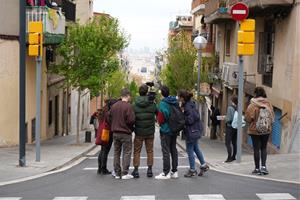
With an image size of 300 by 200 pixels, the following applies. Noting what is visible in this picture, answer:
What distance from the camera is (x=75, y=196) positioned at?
9.76 meters

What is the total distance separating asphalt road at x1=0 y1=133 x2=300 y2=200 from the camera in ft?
31.6

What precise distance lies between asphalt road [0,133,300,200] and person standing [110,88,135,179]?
0.30 metres

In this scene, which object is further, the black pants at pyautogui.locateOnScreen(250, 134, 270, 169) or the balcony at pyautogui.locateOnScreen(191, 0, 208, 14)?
the balcony at pyautogui.locateOnScreen(191, 0, 208, 14)

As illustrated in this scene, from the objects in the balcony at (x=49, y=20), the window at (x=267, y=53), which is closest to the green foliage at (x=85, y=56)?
the balcony at (x=49, y=20)

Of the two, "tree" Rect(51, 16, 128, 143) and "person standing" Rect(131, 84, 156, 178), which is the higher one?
"tree" Rect(51, 16, 128, 143)

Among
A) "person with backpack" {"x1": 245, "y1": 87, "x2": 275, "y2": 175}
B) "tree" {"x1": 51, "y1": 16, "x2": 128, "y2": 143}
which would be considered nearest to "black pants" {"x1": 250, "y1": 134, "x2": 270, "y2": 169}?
"person with backpack" {"x1": 245, "y1": 87, "x2": 275, "y2": 175}

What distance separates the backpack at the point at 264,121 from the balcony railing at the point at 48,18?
35.4 feet

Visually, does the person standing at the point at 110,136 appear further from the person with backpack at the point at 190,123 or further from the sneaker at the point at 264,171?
the sneaker at the point at 264,171

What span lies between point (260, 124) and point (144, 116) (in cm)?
224

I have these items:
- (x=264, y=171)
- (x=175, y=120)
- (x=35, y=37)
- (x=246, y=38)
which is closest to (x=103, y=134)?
→ (x=175, y=120)

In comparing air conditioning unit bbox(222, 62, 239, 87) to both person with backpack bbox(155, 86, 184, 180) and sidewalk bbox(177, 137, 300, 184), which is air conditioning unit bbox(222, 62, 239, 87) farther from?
person with backpack bbox(155, 86, 184, 180)

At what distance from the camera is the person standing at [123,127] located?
1109 cm

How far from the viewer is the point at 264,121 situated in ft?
37.4

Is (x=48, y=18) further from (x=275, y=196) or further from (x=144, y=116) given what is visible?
(x=275, y=196)
